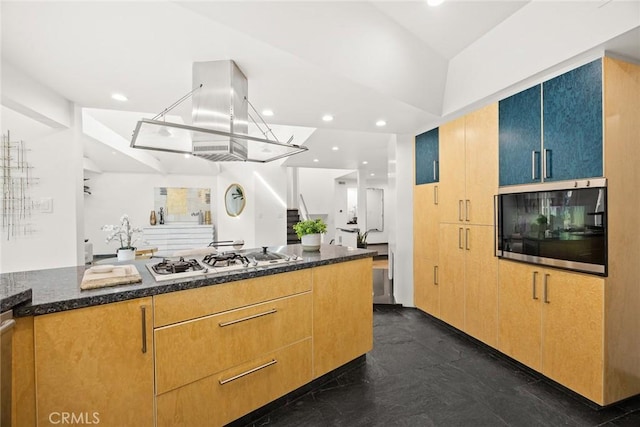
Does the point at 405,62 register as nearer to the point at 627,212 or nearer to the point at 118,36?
the point at 627,212

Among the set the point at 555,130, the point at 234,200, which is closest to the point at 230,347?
the point at 555,130

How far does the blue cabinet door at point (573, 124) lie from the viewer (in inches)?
70.7

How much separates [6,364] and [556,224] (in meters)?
3.03

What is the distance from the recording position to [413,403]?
6.39 feet

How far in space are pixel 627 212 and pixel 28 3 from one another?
358cm

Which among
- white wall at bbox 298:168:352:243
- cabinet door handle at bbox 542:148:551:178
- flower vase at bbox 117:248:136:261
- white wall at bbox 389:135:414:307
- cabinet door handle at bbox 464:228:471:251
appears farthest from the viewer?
white wall at bbox 298:168:352:243

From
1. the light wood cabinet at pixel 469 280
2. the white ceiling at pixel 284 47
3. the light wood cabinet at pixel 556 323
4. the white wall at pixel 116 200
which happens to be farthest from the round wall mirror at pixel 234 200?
the light wood cabinet at pixel 556 323

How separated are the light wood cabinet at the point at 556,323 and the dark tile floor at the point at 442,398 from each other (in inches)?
5.9

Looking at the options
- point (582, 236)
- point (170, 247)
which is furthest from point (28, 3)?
point (170, 247)

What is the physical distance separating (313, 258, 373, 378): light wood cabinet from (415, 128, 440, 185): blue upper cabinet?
5.07ft

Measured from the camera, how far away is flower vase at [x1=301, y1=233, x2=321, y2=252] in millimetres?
2584

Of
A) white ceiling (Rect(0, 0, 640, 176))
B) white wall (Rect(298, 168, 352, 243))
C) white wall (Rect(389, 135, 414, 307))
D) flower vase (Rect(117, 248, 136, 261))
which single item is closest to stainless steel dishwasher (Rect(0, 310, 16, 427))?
white ceiling (Rect(0, 0, 640, 176))

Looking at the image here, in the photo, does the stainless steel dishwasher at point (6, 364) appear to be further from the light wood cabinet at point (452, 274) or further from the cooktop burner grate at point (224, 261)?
the light wood cabinet at point (452, 274)

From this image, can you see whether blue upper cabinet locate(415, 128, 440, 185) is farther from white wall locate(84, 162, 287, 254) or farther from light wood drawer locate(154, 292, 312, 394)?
white wall locate(84, 162, 287, 254)
